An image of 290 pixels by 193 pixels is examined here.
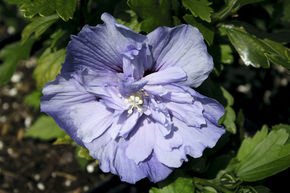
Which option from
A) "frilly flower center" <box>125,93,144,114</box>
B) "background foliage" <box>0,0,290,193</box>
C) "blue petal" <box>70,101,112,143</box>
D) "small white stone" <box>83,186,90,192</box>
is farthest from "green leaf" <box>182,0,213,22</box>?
"small white stone" <box>83,186,90,192</box>

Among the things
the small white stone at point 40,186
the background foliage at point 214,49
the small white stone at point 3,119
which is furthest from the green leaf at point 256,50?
the small white stone at point 3,119

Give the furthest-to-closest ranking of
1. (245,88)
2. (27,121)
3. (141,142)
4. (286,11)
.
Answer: (27,121)
(245,88)
(286,11)
(141,142)

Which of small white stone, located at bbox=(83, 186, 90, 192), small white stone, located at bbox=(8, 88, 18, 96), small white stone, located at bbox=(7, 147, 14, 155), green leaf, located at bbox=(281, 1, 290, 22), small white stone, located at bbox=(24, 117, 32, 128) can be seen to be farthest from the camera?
small white stone, located at bbox=(8, 88, 18, 96)

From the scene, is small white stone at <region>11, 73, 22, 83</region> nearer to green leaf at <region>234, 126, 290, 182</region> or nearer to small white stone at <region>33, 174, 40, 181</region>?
small white stone at <region>33, 174, 40, 181</region>

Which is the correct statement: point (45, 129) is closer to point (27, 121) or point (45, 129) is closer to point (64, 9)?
point (27, 121)

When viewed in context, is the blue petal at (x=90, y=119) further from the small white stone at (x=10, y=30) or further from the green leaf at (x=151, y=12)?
the small white stone at (x=10, y=30)

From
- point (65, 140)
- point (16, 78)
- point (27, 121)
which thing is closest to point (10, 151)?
point (27, 121)
